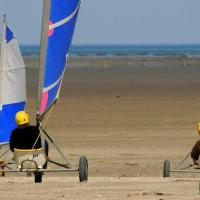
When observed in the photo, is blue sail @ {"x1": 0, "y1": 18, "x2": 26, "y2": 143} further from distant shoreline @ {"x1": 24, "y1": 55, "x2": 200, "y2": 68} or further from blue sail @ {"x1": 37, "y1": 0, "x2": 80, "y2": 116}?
distant shoreline @ {"x1": 24, "y1": 55, "x2": 200, "y2": 68}

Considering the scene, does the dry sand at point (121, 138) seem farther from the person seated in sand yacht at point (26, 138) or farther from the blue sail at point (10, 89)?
the blue sail at point (10, 89)

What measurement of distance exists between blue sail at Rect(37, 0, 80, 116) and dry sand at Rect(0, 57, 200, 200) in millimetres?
1092

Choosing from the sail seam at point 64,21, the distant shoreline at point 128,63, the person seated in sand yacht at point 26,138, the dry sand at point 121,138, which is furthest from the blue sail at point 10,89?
the distant shoreline at point 128,63

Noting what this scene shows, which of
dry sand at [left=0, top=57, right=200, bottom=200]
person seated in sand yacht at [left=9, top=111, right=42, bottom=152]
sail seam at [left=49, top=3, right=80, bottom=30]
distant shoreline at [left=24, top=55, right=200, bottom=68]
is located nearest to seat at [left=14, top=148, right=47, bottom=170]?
person seated in sand yacht at [left=9, top=111, right=42, bottom=152]

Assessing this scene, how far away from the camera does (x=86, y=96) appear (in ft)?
101

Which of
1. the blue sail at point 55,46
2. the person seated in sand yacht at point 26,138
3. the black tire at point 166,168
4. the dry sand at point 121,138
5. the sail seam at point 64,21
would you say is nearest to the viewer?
the dry sand at point 121,138

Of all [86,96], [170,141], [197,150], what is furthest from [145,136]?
[86,96]

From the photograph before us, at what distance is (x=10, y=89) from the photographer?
15.1 meters

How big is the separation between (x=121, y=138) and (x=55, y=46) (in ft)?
22.7

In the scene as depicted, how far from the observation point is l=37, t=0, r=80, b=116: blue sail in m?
12.3

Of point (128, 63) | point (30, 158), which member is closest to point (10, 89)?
point (30, 158)

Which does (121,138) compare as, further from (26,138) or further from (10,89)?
(26,138)

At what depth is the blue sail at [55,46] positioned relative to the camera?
12.3 m

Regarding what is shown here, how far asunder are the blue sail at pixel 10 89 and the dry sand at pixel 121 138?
4.02ft
